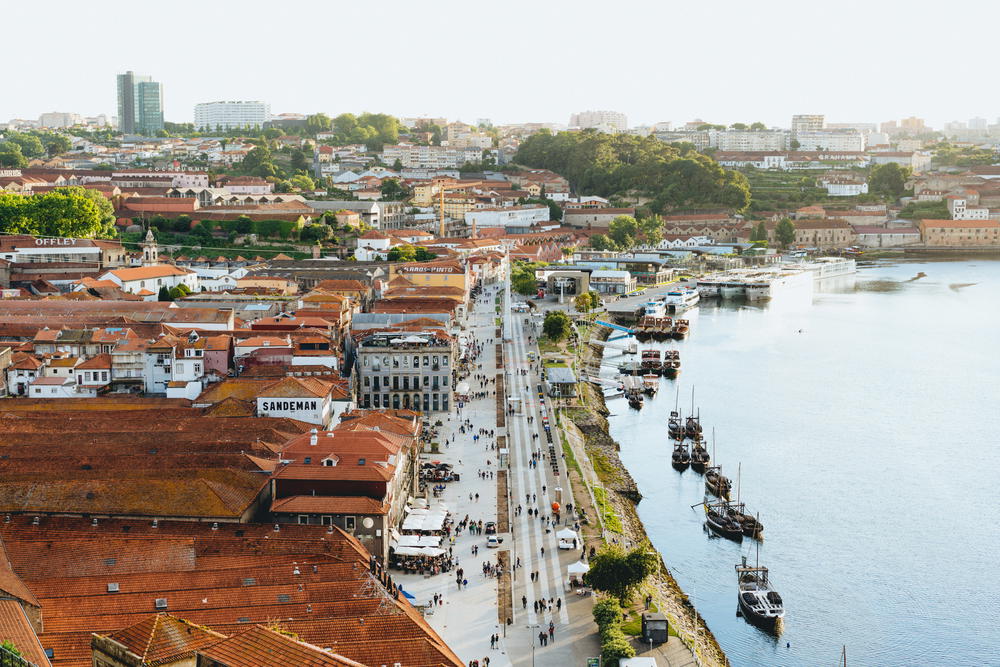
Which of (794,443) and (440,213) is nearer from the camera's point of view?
(794,443)

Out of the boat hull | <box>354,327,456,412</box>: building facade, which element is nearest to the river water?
the boat hull

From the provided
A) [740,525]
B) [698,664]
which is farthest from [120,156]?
[698,664]

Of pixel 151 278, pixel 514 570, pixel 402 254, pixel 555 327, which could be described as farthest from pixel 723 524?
pixel 402 254

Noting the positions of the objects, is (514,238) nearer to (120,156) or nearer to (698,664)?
(120,156)

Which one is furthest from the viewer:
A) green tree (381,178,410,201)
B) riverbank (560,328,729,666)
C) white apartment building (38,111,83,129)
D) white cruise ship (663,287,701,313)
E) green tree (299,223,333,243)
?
white apartment building (38,111,83,129)

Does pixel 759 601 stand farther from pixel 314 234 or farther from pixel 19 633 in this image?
pixel 314 234

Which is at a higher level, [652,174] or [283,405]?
[652,174]

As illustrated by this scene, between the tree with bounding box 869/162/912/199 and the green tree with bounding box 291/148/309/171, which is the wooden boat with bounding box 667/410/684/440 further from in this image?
the tree with bounding box 869/162/912/199
